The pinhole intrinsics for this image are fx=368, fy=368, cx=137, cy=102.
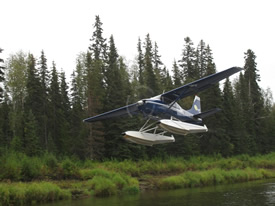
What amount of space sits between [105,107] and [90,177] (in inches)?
468

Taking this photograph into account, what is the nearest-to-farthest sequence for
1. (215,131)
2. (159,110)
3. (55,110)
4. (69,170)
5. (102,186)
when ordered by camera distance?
1. (159,110)
2. (102,186)
3. (69,170)
4. (215,131)
5. (55,110)

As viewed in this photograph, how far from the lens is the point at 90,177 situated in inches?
1015

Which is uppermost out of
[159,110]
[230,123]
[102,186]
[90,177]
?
[230,123]

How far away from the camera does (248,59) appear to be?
5700 cm

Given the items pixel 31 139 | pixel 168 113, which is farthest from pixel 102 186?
pixel 31 139

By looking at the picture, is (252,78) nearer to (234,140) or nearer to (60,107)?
(234,140)

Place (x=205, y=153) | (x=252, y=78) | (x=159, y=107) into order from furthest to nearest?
(x=252, y=78), (x=205, y=153), (x=159, y=107)

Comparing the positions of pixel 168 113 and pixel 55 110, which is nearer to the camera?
pixel 168 113

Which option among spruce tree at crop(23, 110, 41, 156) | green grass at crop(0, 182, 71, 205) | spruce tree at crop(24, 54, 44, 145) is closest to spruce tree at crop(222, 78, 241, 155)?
spruce tree at crop(24, 54, 44, 145)

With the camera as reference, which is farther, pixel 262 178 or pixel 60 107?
pixel 60 107

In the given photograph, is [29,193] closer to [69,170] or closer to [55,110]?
[69,170]

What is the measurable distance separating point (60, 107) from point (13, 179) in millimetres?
24156

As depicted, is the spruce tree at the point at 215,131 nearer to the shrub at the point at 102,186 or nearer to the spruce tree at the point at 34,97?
the spruce tree at the point at 34,97

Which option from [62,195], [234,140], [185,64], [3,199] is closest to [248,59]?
[185,64]
